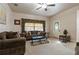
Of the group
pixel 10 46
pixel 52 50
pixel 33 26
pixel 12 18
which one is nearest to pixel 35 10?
pixel 33 26

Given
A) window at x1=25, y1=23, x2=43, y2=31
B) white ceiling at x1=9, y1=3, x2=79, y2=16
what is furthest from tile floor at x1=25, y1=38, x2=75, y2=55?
white ceiling at x1=9, y1=3, x2=79, y2=16

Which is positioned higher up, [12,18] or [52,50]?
[12,18]

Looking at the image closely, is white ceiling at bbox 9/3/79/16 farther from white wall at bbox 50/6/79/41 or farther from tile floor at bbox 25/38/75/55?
tile floor at bbox 25/38/75/55

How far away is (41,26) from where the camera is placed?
366 cm

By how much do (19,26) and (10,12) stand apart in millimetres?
615

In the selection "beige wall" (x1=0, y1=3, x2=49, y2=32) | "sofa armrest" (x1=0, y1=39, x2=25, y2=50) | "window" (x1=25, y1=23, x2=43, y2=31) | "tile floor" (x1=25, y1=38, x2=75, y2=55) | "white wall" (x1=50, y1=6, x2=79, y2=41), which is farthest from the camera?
"white wall" (x1=50, y1=6, x2=79, y2=41)

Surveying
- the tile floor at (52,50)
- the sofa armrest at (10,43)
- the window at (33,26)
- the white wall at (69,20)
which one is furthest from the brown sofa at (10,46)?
the white wall at (69,20)

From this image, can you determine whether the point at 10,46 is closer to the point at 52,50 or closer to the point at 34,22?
the point at 34,22

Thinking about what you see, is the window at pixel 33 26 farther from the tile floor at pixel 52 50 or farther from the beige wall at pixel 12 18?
the tile floor at pixel 52 50

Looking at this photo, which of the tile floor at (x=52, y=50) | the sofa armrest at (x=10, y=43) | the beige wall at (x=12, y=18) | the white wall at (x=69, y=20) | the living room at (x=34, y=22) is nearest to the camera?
the sofa armrest at (x=10, y=43)

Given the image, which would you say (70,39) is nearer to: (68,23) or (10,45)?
(68,23)

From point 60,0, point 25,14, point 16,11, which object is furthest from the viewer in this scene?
point 25,14

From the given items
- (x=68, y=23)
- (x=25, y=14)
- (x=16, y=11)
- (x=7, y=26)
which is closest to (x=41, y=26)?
(x=25, y=14)

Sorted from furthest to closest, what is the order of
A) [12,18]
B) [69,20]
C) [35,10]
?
[69,20], [35,10], [12,18]
